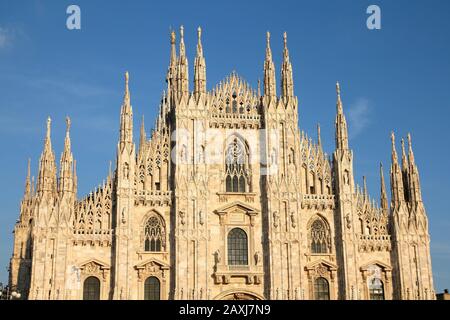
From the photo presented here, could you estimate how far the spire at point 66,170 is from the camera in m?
47.9

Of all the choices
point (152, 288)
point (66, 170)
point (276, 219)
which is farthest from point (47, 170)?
point (276, 219)

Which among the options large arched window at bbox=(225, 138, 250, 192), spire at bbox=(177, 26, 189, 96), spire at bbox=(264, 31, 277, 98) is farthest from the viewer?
spire at bbox=(264, 31, 277, 98)

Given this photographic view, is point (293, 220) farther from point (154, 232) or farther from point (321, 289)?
point (154, 232)

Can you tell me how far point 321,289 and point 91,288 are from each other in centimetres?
1658

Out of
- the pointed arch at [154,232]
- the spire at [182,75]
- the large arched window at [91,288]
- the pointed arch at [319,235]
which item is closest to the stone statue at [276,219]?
the pointed arch at [319,235]

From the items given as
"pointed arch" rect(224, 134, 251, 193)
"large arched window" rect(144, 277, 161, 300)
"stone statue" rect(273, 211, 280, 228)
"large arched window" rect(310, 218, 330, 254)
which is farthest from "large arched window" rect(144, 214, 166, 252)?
"large arched window" rect(310, 218, 330, 254)

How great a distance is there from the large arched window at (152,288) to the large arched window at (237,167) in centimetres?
861

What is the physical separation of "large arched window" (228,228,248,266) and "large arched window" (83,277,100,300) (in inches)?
373

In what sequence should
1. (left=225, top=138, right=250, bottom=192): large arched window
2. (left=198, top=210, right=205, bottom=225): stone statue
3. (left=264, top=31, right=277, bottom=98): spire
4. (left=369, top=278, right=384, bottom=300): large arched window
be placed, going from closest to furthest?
(left=198, top=210, right=205, bottom=225): stone statue < (left=369, top=278, right=384, bottom=300): large arched window < (left=225, top=138, right=250, bottom=192): large arched window < (left=264, top=31, right=277, bottom=98): spire

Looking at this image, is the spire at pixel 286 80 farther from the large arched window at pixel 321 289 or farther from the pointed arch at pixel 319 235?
the large arched window at pixel 321 289

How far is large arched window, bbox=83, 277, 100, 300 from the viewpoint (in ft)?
154

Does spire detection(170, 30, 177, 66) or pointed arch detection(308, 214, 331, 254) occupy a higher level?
spire detection(170, 30, 177, 66)

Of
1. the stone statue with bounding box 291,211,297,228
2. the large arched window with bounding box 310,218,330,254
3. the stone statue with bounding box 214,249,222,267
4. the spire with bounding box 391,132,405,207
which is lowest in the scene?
the stone statue with bounding box 214,249,222,267

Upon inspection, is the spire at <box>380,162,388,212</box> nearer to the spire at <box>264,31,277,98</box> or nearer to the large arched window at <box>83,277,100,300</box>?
the spire at <box>264,31,277,98</box>
